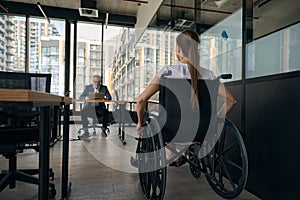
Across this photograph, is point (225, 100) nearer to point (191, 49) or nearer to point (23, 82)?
point (191, 49)

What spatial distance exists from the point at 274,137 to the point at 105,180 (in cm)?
154

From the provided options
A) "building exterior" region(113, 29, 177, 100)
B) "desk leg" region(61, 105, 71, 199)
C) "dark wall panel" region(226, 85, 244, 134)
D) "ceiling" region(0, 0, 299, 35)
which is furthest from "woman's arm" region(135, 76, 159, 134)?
"building exterior" region(113, 29, 177, 100)

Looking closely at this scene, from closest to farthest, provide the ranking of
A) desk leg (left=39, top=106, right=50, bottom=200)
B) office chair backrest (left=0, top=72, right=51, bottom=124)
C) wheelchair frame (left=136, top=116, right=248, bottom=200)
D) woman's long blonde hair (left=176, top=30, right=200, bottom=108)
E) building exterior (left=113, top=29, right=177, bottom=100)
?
1. desk leg (left=39, top=106, right=50, bottom=200)
2. wheelchair frame (left=136, top=116, right=248, bottom=200)
3. woman's long blonde hair (left=176, top=30, right=200, bottom=108)
4. office chair backrest (left=0, top=72, right=51, bottom=124)
5. building exterior (left=113, top=29, right=177, bottom=100)

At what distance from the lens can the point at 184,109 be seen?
164cm

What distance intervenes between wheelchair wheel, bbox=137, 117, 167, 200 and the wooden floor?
0.19 m

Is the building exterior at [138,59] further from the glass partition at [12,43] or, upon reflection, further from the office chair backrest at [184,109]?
the office chair backrest at [184,109]

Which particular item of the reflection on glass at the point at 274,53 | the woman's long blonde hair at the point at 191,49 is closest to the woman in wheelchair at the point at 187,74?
the woman's long blonde hair at the point at 191,49

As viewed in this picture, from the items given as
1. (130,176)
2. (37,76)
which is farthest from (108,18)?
(130,176)

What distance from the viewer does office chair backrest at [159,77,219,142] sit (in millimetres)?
1614

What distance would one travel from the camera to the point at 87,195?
194 centimetres

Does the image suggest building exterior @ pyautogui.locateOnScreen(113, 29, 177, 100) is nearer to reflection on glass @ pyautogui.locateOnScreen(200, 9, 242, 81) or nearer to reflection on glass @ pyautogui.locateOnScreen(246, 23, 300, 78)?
reflection on glass @ pyautogui.locateOnScreen(200, 9, 242, 81)

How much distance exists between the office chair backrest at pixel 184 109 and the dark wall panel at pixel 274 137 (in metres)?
0.49

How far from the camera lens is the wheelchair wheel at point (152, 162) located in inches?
60.6

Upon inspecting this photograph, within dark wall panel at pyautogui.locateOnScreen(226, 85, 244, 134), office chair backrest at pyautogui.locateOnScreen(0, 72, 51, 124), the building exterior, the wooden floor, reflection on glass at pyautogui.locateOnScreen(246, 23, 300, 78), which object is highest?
the building exterior
